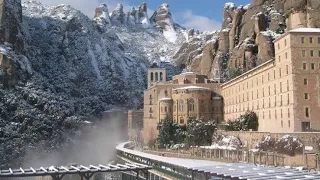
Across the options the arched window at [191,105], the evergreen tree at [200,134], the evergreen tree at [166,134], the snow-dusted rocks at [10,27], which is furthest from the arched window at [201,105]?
the snow-dusted rocks at [10,27]

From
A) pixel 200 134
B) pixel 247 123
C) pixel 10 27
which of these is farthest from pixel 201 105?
pixel 10 27

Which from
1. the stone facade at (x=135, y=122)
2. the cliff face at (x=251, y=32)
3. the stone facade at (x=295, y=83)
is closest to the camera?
Answer: the stone facade at (x=295, y=83)

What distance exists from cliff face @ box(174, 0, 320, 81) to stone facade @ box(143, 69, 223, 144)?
911 centimetres

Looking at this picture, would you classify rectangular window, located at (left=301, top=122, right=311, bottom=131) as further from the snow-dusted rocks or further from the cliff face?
the snow-dusted rocks

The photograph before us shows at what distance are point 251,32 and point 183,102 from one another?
27.2 meters

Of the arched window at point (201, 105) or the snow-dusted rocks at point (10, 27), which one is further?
the snow-dusted rocks at point (10, 27)

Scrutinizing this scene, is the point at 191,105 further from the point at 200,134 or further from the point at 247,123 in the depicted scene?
the point at 247,123

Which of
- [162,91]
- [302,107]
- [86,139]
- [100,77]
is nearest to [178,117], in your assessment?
[162,91]

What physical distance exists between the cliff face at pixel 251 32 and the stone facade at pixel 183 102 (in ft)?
29.9

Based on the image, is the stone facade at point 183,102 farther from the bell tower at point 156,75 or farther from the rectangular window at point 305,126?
the bell tower at point 156,75

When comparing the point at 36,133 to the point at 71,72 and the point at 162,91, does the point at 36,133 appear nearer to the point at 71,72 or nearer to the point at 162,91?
the point at 162,91

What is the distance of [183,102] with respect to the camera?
295 feet

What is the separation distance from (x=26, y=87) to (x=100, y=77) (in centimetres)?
7172

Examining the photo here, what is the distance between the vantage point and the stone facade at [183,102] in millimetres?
89438
